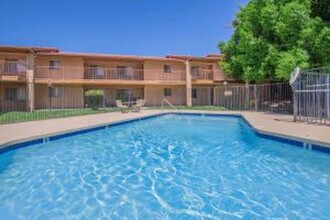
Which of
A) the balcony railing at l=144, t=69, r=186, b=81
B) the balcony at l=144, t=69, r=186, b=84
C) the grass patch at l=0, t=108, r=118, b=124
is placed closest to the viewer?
the grass patch at l=0, t=108, r=118, b=124

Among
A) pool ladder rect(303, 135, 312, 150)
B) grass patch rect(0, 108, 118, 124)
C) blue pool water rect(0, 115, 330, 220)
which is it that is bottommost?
blue pool water rect(0, 115, 330, 220)

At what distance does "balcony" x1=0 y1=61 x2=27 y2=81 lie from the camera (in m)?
22.0

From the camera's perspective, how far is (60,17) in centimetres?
2798

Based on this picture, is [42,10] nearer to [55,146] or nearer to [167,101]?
[167,101]

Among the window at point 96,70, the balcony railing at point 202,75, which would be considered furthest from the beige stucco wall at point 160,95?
the window at point 96,70

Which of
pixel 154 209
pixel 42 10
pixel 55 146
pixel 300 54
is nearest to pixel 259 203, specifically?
pixel 154 209

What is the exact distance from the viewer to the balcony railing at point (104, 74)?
24984 mm

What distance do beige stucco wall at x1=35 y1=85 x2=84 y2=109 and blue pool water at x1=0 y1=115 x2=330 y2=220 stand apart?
15.8 meters

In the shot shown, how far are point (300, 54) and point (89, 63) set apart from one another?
17.6 m

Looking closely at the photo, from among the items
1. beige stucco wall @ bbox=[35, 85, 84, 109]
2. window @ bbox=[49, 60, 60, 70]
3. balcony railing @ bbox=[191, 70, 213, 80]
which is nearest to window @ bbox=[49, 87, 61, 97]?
beige stucco wall @ bbox=[35, 85, 84, 109]

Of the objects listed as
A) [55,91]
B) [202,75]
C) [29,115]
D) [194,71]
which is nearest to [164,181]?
[29,115]

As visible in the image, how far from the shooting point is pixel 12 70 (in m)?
23.0

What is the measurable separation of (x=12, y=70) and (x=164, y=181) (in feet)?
66.6

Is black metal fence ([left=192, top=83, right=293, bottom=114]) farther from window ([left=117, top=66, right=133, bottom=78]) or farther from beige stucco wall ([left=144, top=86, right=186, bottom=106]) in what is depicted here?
window ([left=117, top=66, right=133, bottom=78])
